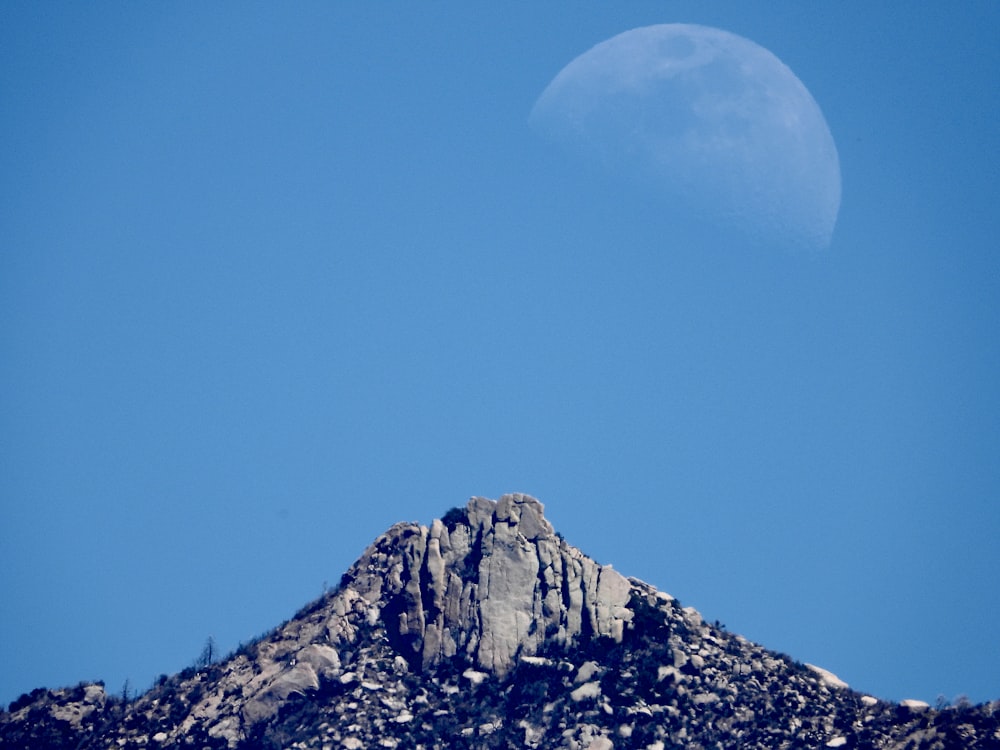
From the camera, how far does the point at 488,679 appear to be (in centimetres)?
15162

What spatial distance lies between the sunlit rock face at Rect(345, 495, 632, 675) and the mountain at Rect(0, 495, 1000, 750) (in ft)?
0.58

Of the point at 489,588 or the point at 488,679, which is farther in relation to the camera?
the point at 489,588

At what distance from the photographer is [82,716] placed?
155 metres

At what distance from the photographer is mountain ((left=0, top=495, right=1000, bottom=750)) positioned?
142000 mm

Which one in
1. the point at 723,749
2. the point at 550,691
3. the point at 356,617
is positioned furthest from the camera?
the point at 356,617

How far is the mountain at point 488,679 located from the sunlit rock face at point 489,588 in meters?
0.18

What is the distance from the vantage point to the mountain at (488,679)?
142 meters

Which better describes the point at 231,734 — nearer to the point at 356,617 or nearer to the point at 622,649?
the point at 356,617

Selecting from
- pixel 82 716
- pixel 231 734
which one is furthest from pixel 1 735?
pixel 231 734

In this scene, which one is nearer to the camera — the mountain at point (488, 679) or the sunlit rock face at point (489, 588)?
the mountain at point (488, 679)

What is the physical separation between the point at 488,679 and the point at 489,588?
9.96 metres

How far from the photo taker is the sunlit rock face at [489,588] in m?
155

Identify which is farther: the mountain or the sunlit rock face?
the sunlit rock face

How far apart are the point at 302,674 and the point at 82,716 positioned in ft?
Answer: 80.5
